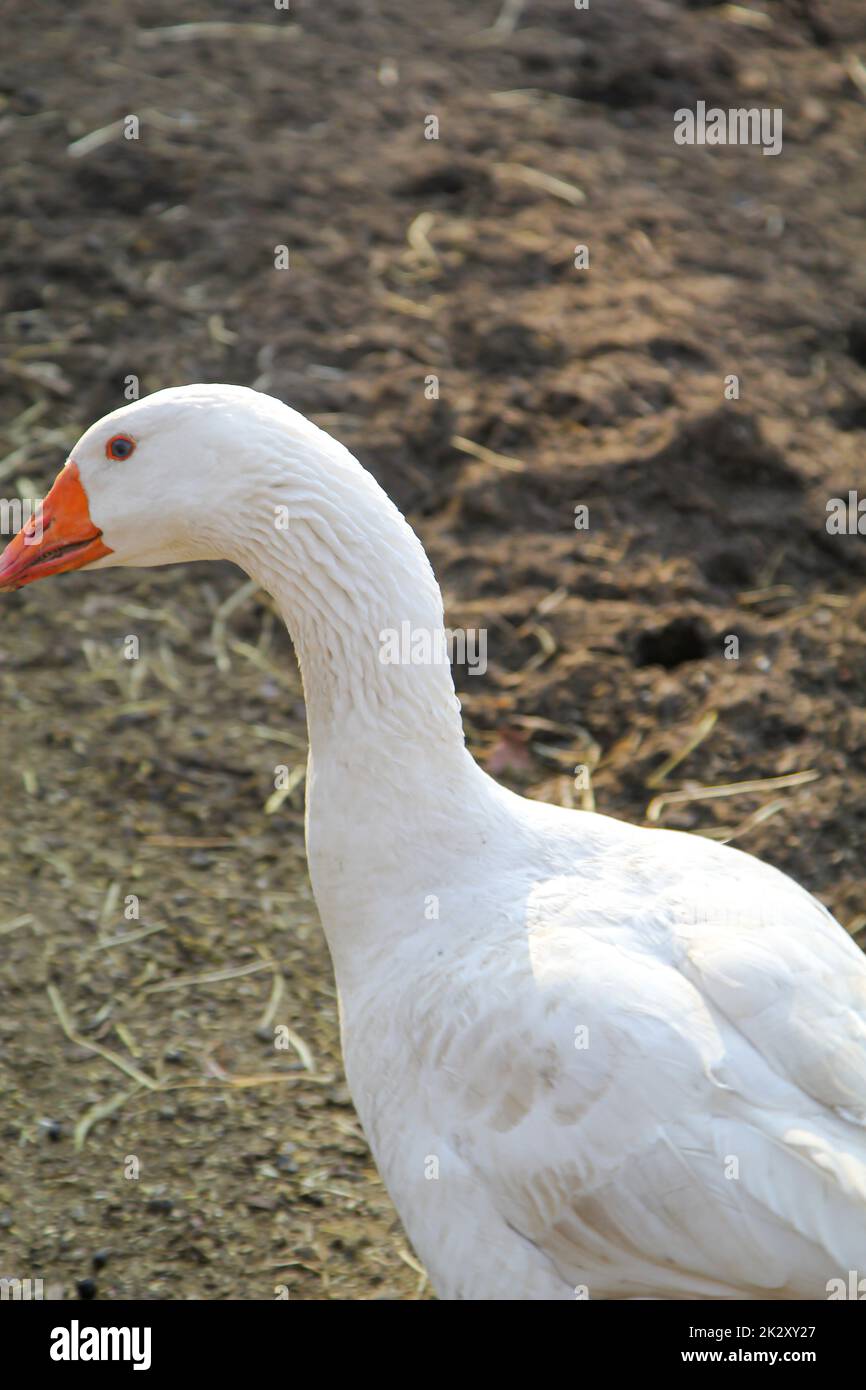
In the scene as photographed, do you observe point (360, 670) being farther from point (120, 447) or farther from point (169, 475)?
point (120, 447)

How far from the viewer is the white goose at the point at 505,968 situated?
2.75 m

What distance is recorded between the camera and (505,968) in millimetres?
2957

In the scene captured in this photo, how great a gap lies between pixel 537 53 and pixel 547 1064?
6351 millimetres

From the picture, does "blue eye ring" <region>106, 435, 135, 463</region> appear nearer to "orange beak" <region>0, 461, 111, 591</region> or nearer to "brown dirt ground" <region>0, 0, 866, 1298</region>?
"orange beak" <region>0, 461, 111, 591</region>

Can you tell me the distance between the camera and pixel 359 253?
674 cm

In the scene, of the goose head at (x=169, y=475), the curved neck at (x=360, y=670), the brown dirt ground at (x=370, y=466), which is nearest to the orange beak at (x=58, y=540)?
the goose head at (x=169, y=475)

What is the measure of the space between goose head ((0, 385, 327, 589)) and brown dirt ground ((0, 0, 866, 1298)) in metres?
1.62

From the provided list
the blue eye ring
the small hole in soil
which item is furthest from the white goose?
the small hole in soil

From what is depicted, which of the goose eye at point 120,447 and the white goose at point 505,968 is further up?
the goose eye at point 120,447

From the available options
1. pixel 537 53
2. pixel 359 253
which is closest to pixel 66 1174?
pixel 359 253

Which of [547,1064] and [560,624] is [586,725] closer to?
[560,624]

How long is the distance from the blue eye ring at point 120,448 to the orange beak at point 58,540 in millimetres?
110

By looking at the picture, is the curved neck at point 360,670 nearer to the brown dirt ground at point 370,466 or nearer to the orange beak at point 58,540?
the orange beak at point 58,540

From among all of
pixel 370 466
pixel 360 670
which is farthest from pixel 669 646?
pixel 360 670
